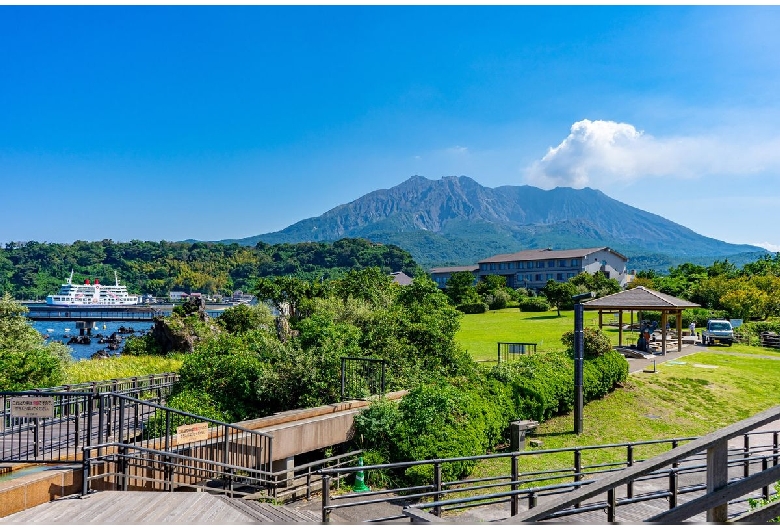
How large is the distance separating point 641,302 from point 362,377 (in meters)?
19.8

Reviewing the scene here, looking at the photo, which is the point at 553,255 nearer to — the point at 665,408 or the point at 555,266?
the point at 555,266

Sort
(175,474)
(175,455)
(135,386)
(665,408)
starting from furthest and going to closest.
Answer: (665,408) → (135,386) → (175,474) → (175,455)

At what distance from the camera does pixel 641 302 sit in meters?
30.1

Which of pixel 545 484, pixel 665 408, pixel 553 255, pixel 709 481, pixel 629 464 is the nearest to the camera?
pixel 709 481

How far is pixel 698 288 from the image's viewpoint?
1986 inches

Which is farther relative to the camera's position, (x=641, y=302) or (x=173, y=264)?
(x=173, y=264)

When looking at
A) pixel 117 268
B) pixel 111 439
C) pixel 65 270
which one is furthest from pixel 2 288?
pixel 111 439

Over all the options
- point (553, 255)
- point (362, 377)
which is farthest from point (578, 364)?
point (553, 255)

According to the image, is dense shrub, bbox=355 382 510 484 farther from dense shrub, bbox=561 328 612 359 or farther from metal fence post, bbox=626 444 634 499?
dense shrub, bbox=561 328 612 359

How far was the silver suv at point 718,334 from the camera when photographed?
109ft

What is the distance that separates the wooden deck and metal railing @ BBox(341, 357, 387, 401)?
6970 millimetres

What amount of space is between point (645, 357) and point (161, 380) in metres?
22.1

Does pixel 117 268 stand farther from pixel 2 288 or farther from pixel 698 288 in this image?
pixel 698 288

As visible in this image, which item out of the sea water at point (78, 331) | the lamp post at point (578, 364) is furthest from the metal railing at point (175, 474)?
the sea water at point (78, 331)
